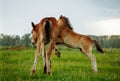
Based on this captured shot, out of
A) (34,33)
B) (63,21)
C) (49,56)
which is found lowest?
(49,56)

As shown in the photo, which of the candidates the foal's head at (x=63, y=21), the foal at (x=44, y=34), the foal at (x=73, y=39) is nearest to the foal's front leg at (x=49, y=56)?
the foal at (x=44, y=34)

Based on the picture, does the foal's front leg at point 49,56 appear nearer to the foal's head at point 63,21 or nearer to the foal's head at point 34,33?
the foal's head at point 34,33

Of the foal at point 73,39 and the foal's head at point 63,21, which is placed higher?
the foal's head at point 63,21

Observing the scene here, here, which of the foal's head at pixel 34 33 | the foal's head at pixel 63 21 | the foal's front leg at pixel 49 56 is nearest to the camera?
the foal's front leg at pixel 49 56

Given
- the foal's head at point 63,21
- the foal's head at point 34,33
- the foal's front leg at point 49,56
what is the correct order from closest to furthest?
the foal's front leg at point 49,56
the foal's head at point 34,33
the foal's head at point 63,21

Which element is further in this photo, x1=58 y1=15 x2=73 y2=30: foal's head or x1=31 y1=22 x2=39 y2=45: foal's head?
x1=58 y1=15 x2=73 y2=30: foal's head

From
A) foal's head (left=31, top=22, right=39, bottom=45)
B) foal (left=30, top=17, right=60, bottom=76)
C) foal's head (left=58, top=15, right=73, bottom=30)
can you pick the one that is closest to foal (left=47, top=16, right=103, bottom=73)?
foal's head (left=58, top=15, right=73, bottom=30)

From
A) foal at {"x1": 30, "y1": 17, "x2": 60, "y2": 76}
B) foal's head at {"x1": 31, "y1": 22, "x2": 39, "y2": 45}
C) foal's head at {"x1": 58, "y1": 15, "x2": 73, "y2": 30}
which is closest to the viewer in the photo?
foal at {"x1": 30, "y1": 17, "x2": 60, "y2": 76}

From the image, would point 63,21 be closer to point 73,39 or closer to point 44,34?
point 73,39

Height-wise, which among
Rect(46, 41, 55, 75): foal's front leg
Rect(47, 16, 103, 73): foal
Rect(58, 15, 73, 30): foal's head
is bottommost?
Rect(46, 41, 55, 75): foal's front leg

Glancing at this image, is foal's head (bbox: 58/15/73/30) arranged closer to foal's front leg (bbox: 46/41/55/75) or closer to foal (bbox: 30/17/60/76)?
foal (bbox: 30/17/60/76)

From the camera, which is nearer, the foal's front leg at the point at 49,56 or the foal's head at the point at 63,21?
the foal's front leg at the point at 49,56

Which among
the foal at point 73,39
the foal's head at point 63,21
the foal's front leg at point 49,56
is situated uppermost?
the foal's head at point 63,21

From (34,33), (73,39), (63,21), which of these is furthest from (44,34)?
(73,39)
